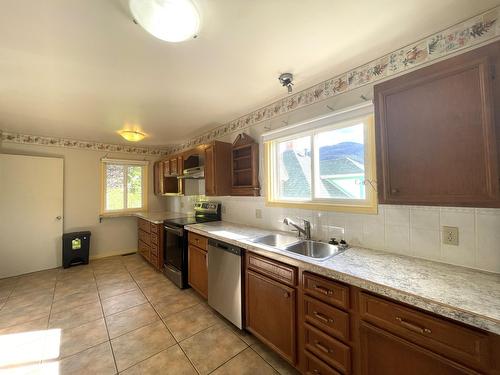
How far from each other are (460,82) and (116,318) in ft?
11.2

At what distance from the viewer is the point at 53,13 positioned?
44.2 inches

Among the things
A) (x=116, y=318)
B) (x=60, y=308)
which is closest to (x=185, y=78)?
(x=116, y=318)

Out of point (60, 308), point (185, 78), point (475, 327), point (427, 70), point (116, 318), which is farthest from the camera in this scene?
point (60, 308)

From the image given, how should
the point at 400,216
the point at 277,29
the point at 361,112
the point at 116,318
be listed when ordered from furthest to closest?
the point at 116,318 < the point at 361,112 < the point at 400,216 < the point at 277,29

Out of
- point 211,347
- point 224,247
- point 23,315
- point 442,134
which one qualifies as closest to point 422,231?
point 442,134

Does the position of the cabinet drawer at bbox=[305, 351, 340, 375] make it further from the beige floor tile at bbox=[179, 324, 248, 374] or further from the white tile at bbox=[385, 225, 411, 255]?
the white tile at bbox=[385, 225, 411, 255]

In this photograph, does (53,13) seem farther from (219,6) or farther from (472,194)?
(472,194)

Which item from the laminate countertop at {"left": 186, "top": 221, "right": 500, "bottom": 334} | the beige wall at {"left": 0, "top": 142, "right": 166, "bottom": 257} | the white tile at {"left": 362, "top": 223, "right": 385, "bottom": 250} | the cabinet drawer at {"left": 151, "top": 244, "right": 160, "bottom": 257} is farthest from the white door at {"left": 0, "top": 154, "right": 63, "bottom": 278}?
the white tile at {"left": 362, "top": 223, "right": 385, "bottom": 250}

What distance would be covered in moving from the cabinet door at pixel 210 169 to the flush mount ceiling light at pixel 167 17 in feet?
5.47

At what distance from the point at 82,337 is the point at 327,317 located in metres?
2.25

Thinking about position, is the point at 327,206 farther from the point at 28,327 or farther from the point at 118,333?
the point at 28,327

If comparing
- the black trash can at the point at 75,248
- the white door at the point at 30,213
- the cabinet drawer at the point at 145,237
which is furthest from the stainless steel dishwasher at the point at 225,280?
the white door at the point at 30,213

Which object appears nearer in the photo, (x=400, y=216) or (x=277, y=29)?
(x=277, y=29)

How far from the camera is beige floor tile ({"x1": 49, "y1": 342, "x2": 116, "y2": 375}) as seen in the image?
5.20 feet
